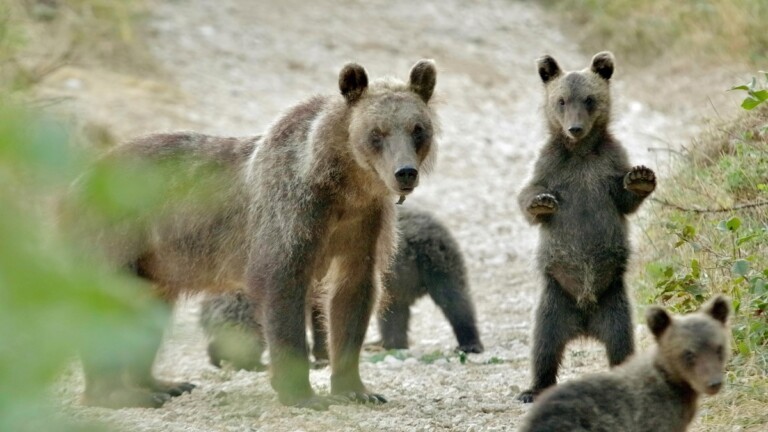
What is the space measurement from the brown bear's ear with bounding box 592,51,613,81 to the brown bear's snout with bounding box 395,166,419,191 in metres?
1.63

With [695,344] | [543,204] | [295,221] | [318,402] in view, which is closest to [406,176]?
[295,221]

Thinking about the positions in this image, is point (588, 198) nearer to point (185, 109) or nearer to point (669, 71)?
point (185, 109)

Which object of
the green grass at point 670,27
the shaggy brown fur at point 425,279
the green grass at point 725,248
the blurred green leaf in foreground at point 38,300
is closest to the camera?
the blurred green leaf in foreground at point 38,300

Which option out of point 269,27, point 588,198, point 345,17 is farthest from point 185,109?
point 588,198

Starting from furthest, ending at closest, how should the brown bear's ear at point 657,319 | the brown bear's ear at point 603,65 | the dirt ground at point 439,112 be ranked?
the brown bear's ear at point 603,65
the dirt ground at point 439,112
the brown bear's ear at point 657,319

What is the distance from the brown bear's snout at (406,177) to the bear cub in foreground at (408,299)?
9.85 ft

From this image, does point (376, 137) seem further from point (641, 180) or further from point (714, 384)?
point (714, 384)

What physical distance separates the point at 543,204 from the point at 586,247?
359mm

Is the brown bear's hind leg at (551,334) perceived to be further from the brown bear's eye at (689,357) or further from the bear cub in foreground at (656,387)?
the brown bear's eye at (689,357)

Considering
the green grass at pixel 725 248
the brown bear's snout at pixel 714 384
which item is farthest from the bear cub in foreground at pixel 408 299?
the brown bear's snout at pixel 714 384

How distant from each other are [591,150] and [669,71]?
12108 mm

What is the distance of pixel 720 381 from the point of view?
14.0 feet

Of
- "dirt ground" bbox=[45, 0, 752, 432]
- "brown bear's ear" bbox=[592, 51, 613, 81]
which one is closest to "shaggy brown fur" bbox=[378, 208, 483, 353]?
"dirt ground" bbox=[45, 0, 752, 432]

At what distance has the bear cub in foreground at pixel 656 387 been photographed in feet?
13.8
